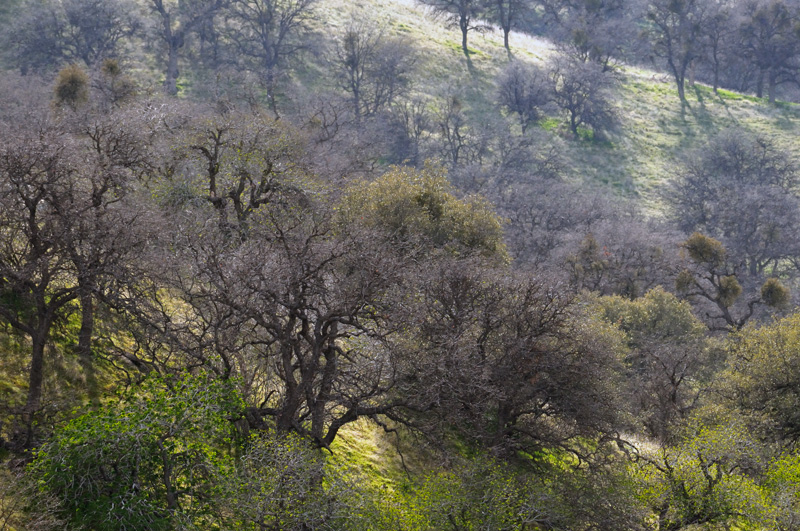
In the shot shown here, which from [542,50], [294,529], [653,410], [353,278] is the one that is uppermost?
[542,50]

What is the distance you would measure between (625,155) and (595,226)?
21305 millimetres

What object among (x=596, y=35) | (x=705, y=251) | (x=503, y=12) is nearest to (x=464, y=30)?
(x=503, y=12)

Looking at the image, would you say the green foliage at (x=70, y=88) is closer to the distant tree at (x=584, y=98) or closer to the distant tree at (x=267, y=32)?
the distant tree at (x=267, y=32)

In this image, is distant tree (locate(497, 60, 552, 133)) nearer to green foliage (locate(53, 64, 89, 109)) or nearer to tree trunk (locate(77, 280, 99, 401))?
green foliage (locate(53, 64, 89, 109))

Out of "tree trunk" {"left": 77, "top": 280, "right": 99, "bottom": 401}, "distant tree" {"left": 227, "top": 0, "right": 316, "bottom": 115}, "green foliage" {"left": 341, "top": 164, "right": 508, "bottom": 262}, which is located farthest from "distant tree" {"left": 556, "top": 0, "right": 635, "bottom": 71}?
"tree trunk" {"left": 77, "top": 280, "right": 99, "bottom": 401}

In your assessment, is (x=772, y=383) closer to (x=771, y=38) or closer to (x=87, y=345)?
(x=87, y=345)

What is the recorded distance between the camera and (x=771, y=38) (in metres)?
86.0

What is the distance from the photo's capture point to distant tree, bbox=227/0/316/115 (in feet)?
223

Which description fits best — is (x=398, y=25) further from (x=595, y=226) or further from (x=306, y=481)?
(x=306, y=481)

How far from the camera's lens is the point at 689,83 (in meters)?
86.7

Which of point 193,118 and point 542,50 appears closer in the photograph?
point 193,118

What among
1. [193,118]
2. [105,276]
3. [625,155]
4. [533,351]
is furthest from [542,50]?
[105,276]

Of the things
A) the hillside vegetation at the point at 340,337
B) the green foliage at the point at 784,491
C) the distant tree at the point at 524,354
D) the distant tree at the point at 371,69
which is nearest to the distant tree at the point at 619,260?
the hillside vegetation at the point at 340,337

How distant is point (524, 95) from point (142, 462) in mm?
66713
